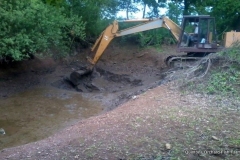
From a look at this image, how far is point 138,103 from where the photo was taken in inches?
407

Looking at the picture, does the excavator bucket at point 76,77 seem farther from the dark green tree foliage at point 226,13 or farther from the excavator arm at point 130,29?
the dark green tree foliage at point 226,13

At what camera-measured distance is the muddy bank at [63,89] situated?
1095 centimetres

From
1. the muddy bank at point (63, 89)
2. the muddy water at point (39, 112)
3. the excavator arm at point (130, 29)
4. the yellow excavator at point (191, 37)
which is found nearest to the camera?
the muddy water at point (39, 112)

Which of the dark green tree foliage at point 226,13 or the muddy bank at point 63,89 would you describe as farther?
the dark green tree foliage at point 226,13

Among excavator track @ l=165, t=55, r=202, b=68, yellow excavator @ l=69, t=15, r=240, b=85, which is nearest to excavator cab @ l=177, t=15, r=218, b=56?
yellow excavator @ l=69, t=15, r=240, b=85

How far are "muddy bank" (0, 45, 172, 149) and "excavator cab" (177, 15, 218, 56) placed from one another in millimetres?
1935

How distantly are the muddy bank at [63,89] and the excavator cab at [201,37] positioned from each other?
6.35 feet

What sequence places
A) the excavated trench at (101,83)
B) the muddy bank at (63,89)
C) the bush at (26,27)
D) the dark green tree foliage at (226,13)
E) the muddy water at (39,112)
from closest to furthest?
the muddy water at (39,112)
the muddy bank at (63,89)
the bush at (26,27)
the excavated trench at (101,83)
the dark green tree foliage at (226,13)

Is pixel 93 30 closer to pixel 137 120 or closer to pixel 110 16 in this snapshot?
pixel 110 16

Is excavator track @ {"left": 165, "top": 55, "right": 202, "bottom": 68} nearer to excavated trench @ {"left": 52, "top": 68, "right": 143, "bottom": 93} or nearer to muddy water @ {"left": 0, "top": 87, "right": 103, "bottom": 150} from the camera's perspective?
excavated trench @ {"left": 52, "top": 68, "right": 143, "bottom": 93}

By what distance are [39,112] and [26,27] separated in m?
3.82

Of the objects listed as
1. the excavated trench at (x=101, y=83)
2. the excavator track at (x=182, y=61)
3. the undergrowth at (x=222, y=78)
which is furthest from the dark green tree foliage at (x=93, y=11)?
the undergrowth at (x=222, y=78)

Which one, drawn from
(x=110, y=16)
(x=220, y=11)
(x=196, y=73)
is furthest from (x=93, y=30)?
(x=196, y=73)

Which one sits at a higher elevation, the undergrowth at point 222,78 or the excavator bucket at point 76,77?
the undergrowth at point 222,78
